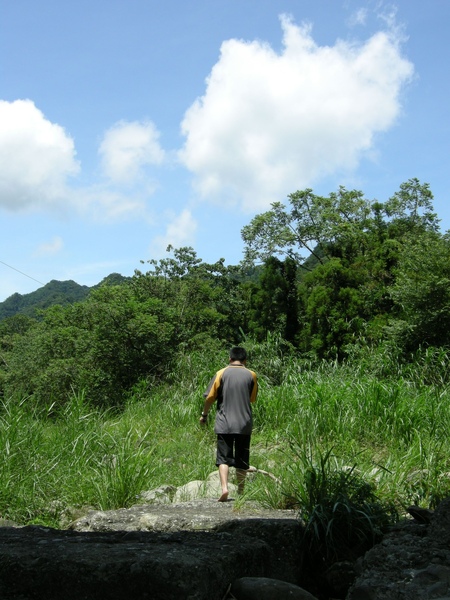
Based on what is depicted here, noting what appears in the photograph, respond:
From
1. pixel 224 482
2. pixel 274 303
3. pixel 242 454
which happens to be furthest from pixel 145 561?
pixel 274 303

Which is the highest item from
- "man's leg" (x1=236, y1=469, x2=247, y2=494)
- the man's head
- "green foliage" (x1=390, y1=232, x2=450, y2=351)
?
"green foliage" (x1=390, y1=232, x2=450, y2=351)

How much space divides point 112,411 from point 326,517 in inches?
364

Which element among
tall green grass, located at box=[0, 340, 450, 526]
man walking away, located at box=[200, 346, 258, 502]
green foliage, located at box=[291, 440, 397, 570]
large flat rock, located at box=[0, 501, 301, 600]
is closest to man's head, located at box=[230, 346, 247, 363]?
man walking away, located at box=[200, 346, 258, 502]

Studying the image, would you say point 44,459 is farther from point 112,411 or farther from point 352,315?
point 352,315

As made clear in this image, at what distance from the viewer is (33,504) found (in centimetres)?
650

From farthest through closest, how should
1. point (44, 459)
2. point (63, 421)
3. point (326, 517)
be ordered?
point (63, 421) → point (44, 459) → point (326, 517)

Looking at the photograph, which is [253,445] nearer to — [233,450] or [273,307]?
[233,450]

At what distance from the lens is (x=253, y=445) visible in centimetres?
917

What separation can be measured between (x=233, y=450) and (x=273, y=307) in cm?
1703

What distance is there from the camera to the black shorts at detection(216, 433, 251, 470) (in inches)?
246

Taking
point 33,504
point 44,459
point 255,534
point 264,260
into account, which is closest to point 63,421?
point 44,459

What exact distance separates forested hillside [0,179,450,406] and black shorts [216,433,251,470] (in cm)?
754

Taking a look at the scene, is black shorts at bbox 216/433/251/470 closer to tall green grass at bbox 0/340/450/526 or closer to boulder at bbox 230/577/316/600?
tall green grass at bbox 0/340/450/526

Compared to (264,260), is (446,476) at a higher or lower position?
lower
